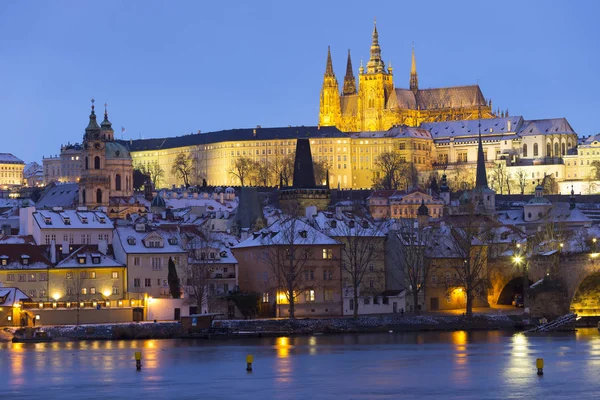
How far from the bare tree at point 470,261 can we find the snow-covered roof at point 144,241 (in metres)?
16.0

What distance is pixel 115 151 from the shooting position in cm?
17250

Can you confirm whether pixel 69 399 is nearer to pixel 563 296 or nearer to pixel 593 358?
pixel 593 358

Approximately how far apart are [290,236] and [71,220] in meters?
14.6

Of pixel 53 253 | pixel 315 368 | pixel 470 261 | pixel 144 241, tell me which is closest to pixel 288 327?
pixel 144 241

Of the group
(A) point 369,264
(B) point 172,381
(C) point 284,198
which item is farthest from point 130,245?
(C) point 284,198

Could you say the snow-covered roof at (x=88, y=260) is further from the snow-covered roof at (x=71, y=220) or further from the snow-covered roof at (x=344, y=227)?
the snow-covered roof at (x=344, y=227)

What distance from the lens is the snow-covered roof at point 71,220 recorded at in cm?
8844

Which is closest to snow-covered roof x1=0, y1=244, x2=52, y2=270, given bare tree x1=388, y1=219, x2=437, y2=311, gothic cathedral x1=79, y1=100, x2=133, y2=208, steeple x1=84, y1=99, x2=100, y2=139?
bare tree x1=388, y1=219, x2=437, y2=311

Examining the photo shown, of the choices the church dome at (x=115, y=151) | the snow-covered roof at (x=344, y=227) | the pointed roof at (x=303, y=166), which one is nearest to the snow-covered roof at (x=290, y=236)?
the snow-covered roof at (x=344, y=227)

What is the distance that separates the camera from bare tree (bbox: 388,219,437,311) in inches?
3376

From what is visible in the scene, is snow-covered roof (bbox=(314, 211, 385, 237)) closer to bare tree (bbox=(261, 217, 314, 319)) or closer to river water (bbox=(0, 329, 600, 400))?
bare tree (bbox=(261, 217, 314, 319))

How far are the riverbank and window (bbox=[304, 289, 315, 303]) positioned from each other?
3048 millimetres

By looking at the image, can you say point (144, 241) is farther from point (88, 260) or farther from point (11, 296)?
point (11, 296)

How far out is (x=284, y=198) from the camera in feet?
418
